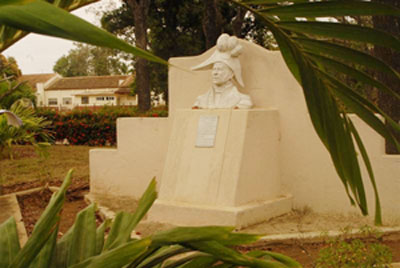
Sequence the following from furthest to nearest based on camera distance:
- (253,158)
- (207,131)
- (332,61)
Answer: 1. (207,131)
2. (253,158)
3. (332,61)

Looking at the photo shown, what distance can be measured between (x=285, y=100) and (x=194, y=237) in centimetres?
538

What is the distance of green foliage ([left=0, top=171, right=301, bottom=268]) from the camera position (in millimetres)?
954

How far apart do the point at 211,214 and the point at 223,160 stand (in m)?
0.70

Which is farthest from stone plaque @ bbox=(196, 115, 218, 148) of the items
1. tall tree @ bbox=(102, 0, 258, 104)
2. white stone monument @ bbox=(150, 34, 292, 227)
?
tall tree @ bbox=(102, 0, 258, 104)

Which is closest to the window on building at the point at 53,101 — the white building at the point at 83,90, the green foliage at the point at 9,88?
the white building at the point at 83,90

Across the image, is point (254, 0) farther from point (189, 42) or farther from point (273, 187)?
point (189, 42)

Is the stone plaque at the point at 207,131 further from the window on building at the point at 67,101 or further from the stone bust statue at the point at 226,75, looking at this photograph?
the window on building at the point at 67,101

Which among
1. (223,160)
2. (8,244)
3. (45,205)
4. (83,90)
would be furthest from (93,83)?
(8,244)

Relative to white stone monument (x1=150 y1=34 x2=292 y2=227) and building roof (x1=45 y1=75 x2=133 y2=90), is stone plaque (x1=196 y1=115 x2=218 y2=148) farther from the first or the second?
building roof (x1=45 y1=75 x2=133 y2=90)

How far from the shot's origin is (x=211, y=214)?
527 centimetres

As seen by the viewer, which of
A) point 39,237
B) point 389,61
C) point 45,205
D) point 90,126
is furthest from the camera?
point 90,126

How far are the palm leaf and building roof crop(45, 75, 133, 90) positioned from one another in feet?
139

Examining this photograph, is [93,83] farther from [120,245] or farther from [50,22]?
[50,22]

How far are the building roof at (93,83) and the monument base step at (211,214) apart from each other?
38093 mm
